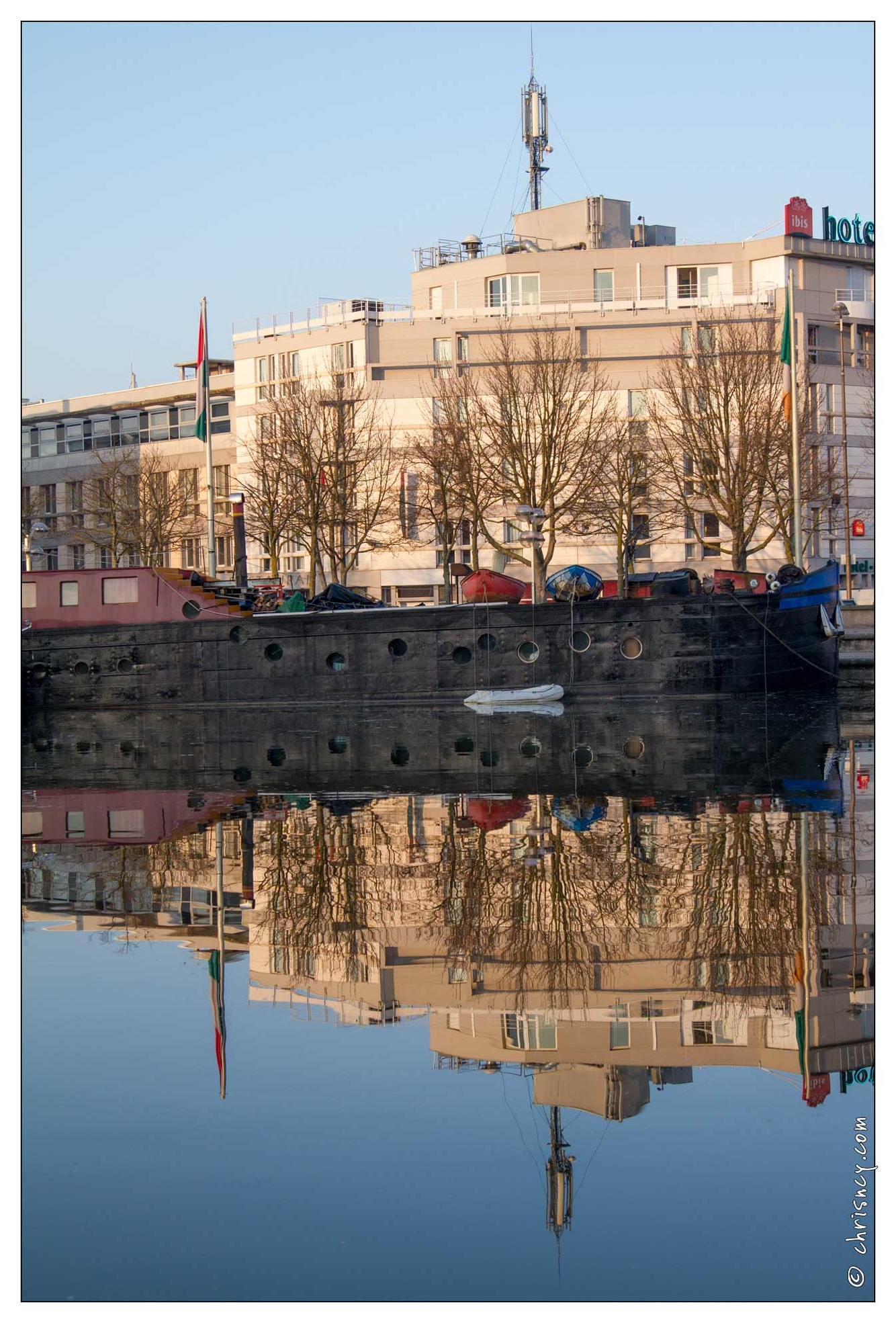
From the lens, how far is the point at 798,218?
74.6m

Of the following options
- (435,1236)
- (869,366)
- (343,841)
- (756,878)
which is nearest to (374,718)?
(343,841)

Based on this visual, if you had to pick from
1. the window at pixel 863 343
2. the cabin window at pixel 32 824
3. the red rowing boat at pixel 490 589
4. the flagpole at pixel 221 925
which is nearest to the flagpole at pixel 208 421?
the red rowing boat at pixel 490 589

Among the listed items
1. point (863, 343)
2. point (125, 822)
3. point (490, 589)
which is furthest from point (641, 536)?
point (125, 822)

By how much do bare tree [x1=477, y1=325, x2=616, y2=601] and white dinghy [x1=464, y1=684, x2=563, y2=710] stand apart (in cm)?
1529

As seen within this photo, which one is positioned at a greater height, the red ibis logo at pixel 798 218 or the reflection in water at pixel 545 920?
the red ibis logo at pixel 798 218

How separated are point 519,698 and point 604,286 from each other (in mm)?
46835

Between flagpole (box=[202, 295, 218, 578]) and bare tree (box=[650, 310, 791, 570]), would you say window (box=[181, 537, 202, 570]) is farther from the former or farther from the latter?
flagpole (box=[202, 295, 218, 578])

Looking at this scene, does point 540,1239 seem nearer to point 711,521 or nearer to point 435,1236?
point 435,1236

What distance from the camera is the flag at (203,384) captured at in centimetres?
4091

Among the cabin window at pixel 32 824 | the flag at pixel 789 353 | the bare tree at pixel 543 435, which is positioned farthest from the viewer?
the bare tree at pixel 543 435

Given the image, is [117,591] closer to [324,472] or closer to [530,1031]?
[324,472]

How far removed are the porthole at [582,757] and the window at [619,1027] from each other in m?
12.7

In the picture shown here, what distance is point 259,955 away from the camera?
30.3 feet

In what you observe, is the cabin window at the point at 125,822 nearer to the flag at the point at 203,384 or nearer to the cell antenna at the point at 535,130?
the flag at the point at 203,384
